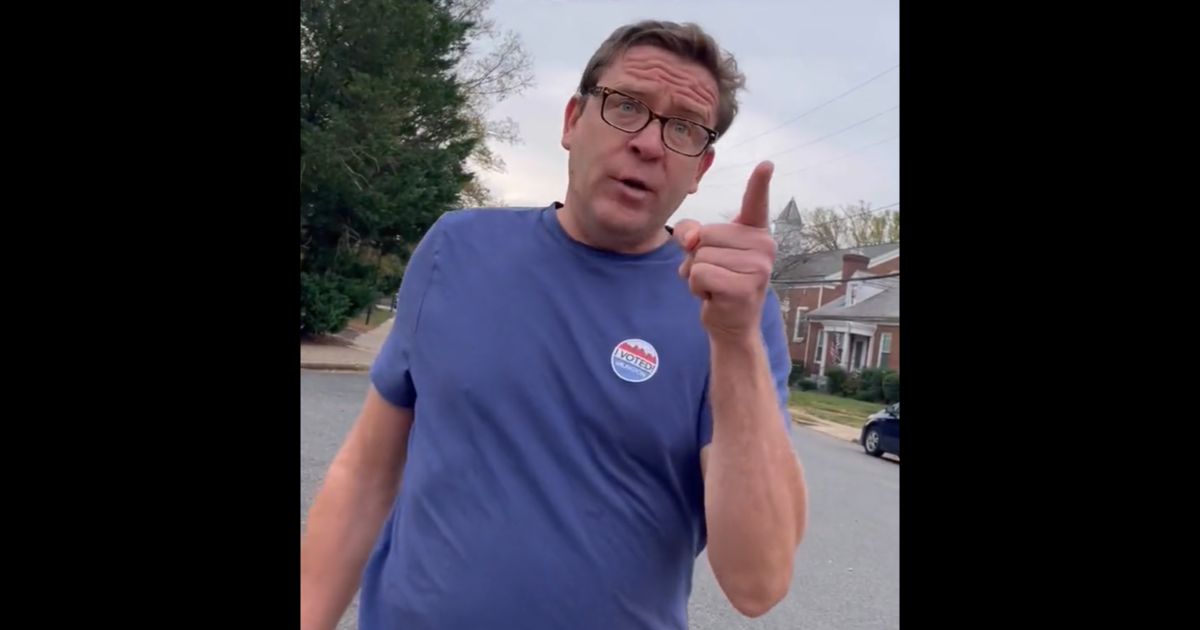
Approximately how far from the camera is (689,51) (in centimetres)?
118

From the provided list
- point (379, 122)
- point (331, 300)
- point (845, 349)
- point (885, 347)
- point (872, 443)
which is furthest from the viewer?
point (845, 349)

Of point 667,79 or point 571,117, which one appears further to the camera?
point 571,117

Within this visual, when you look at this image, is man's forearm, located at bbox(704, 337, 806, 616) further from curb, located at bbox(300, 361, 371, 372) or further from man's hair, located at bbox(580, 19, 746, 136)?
curb, located at bbox(300, 361, 371, 372)

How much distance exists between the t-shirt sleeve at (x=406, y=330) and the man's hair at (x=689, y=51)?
1.23 feet

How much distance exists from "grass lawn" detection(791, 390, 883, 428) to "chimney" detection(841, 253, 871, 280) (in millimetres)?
5167

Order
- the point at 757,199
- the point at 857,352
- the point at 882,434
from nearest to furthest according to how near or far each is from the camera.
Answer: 1. the point at 757,199
2. the point at 882,434
3. the point at 857,352

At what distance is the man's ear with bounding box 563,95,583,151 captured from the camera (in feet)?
4.24

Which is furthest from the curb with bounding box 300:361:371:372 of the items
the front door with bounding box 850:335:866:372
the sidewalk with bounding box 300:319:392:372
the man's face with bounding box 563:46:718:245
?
the front door with bounding box 850:335:866:372

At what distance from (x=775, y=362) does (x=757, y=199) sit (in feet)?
0.99

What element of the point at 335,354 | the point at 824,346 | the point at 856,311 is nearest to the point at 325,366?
the point at 335,354

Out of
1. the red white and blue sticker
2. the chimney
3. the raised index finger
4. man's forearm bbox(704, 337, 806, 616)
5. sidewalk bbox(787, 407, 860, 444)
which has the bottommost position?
sidewalk bbox(787, 407, 860, 444)

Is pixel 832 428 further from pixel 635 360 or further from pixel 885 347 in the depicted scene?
pixel 635 360

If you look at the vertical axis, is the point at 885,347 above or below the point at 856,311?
below
